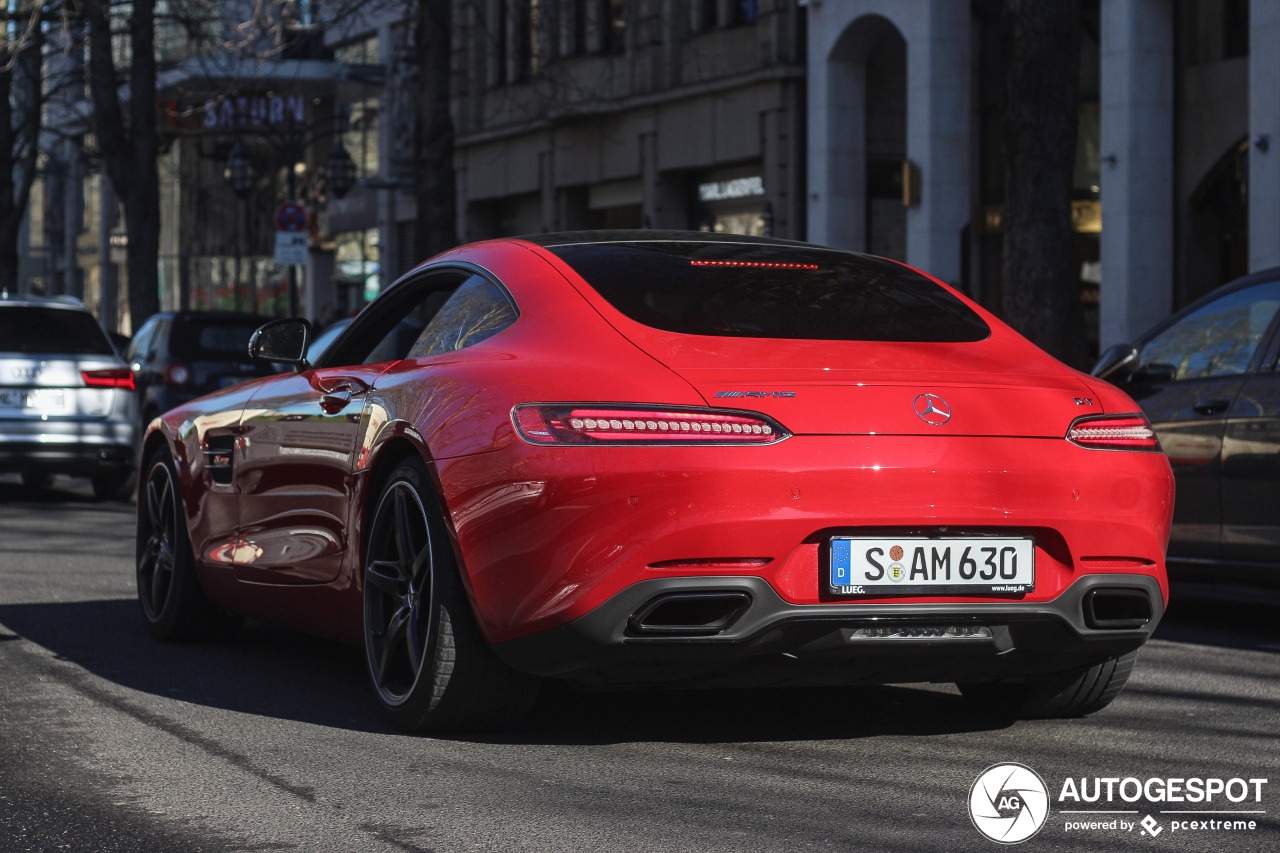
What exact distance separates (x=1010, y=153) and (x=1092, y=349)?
10.2m

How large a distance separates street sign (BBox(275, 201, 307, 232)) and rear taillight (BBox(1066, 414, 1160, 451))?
22960 mm

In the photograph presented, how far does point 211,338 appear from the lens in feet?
60.5

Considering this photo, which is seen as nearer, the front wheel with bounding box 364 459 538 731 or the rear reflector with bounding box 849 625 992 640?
the rear reflector with bounding box 849 625 992 640

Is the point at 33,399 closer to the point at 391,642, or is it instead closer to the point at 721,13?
the point at 391,642

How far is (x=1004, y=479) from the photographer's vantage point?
4.73 m

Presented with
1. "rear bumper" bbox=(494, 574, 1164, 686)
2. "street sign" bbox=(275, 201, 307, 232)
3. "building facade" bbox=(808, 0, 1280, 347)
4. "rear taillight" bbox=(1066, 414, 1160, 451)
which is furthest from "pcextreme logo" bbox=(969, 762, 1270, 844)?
"street sign" bbox=(275, 201, 307, 232)

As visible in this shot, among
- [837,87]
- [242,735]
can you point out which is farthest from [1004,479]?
[837,87]

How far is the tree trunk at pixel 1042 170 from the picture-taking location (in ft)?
43.0

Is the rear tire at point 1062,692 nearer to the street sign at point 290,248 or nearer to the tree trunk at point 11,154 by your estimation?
the street sign at point 290,248

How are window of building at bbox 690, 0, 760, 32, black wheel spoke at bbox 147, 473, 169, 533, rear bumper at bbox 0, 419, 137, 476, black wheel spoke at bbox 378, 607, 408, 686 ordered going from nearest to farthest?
black wheel spoke at bbox 378, 607, 408, 686
black wheel spoke at bbox 147, 473, 169, 533
rear bumper at bbox 0, 419, 137, 476
window of building at bbox 690, 0, 760, 32

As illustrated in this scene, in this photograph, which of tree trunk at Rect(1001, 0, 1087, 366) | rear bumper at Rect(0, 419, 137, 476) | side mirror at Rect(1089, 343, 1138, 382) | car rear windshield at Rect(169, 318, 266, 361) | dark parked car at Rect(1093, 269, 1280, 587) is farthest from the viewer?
car rear windshield at Rect(169, 318, 266, 361)

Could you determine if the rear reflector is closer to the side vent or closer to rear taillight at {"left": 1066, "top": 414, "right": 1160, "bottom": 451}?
rear taillight at {"left": 1066, "top": 414, "right": 1160, "bottom": 451}

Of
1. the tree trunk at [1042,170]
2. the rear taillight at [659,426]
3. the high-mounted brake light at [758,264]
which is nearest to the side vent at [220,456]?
the high-mounted brake light at [758,264]

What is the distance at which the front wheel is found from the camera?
5.03 meters
